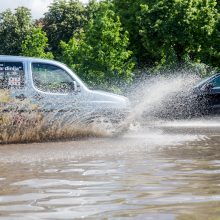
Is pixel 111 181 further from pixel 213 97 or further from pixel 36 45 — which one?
pixel 36 45

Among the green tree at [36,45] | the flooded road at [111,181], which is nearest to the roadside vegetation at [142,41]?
the green tree at [36,45]

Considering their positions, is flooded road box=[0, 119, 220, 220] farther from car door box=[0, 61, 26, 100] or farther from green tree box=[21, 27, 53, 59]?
green tree box=[21, 27, 53, 59]

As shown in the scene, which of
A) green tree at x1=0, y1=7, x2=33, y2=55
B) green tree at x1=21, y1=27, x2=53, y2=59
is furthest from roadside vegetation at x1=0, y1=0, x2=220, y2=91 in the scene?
green tree at x1=0, y1=7, x2=33, y2=55

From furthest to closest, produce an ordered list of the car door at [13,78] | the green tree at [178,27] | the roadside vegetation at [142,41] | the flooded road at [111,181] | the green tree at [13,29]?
the green tree at [13,29] → the green tree at [178,27] → the roadside vegetation at [142,41] → the car door at [13,78] → the flooded road at [111,181]

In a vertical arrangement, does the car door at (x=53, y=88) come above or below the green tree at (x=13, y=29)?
below

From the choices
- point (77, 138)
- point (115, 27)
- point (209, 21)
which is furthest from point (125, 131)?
point (209, 21)

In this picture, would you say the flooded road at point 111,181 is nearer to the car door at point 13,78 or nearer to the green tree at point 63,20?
the car door at point 13,78

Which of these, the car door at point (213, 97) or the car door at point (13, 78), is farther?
the car door at point (213, 97)

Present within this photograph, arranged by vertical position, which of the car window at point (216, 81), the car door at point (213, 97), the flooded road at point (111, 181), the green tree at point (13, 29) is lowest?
the flooded road at point (111, 181)

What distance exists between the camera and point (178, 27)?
33062 millimetres

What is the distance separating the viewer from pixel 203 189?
499 centimetres

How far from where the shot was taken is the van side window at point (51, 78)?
35.9 ft

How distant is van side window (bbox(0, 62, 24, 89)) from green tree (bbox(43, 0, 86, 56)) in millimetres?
57456

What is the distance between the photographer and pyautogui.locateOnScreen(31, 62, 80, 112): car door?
10656 millimetres
